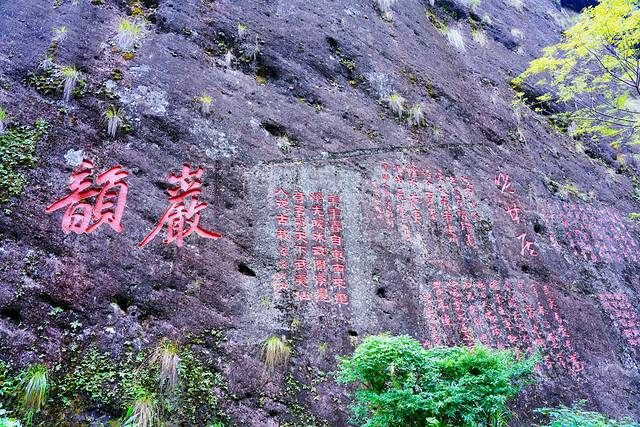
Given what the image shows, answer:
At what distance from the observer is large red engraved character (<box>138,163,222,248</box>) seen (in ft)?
13.7

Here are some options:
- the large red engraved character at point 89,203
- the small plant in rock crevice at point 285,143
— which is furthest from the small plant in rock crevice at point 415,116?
the large red engraved character at point 89,203

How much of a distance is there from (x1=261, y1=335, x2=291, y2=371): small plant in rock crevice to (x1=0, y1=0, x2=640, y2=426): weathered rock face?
0.22 feet

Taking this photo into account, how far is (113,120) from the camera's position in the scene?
14.6 feet

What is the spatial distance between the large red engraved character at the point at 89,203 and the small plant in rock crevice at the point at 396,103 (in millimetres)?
3796

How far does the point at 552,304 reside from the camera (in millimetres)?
5984

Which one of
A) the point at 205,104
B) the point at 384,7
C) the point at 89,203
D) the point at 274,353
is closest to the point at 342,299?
the point at 274,353

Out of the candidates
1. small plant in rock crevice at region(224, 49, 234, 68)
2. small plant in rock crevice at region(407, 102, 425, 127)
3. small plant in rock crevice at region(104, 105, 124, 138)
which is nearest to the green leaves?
small plant in rock crevice at region(104, 105, 124, 138)

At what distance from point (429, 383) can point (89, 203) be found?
3.19m

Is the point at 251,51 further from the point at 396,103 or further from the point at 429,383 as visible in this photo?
the point at 429,383

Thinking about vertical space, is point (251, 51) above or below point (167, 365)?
above

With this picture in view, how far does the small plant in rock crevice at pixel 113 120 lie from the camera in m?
4.41

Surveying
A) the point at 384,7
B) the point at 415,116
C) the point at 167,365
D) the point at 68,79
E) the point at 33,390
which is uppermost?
the point at 384,7

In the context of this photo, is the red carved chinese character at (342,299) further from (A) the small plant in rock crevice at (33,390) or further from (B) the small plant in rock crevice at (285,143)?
(A) the small plant in rock crevice at (33,390)

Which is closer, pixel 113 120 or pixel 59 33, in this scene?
pixel 113 120
